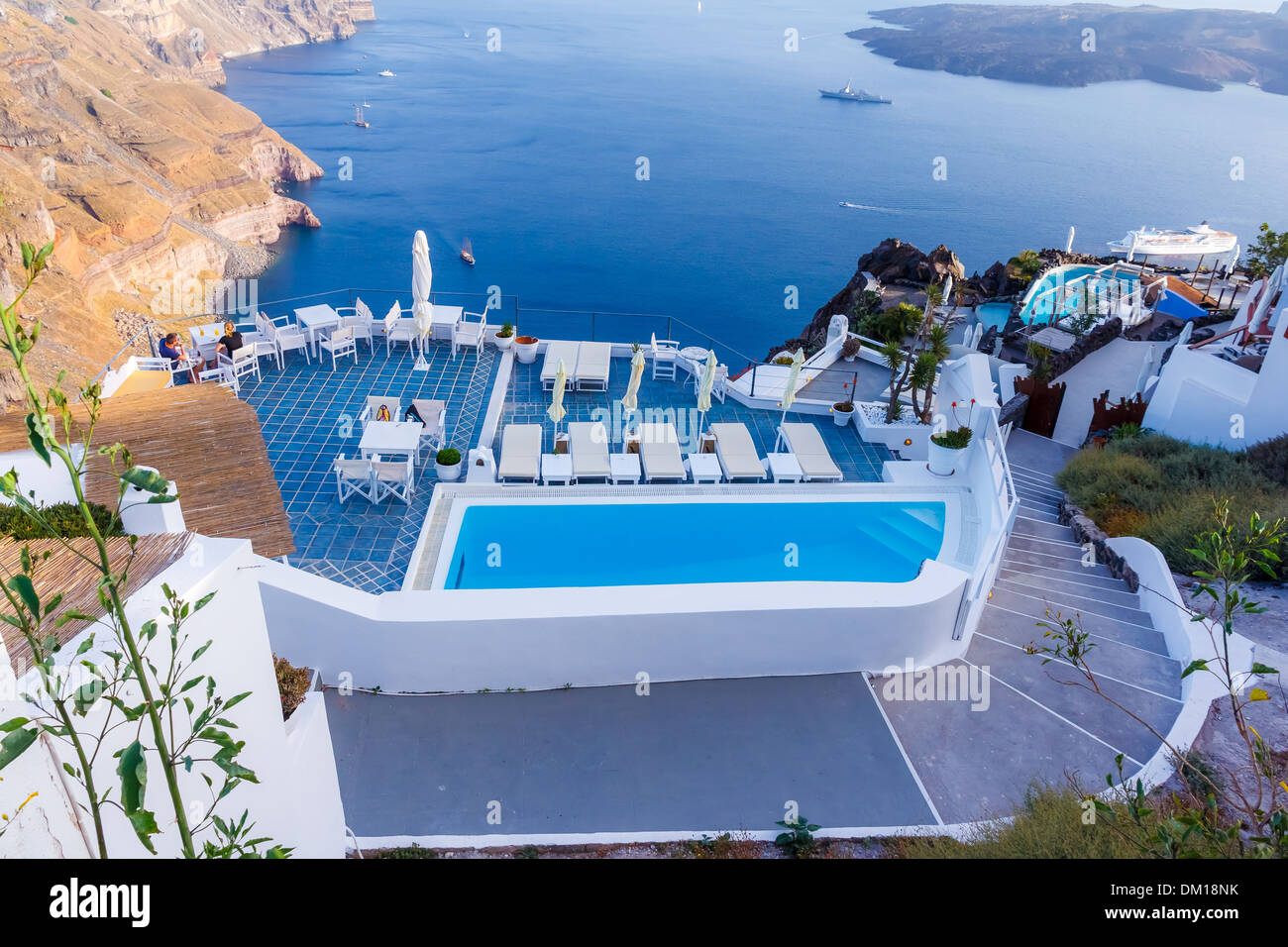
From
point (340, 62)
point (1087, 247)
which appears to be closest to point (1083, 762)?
point (1087, 247)

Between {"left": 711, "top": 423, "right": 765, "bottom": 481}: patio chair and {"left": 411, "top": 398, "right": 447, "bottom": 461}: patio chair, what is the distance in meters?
3.33

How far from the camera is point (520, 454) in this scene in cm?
989

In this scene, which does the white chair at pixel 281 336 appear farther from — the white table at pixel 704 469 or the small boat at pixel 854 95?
the small boat at pixel 854 95

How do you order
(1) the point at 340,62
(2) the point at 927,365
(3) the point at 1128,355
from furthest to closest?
(1) the point at 340,62 → (3) the point at 1128,355 → (2) the point at 927,365

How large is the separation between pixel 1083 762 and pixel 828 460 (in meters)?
4.47

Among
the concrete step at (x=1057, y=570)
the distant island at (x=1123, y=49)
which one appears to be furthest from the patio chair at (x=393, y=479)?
the distant island at (x=1123, y=49)

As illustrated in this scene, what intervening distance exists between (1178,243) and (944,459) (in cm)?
3879

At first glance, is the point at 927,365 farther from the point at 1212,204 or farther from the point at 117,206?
the point at 1212,204

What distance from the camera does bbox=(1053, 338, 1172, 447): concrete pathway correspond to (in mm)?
15141

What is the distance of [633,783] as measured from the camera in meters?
6.62

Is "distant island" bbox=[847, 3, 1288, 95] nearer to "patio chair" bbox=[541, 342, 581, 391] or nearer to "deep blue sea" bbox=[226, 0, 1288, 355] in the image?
"deep blue sea" bbox=[226, 0, 1288, 355]

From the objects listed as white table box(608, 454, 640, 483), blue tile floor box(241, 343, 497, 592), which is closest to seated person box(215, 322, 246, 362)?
blue tile floor box(241, 343, 497, 592)
